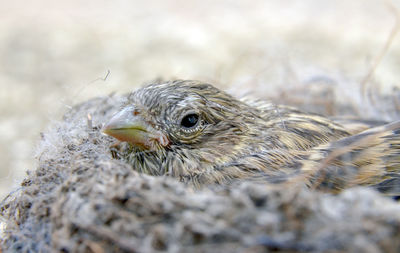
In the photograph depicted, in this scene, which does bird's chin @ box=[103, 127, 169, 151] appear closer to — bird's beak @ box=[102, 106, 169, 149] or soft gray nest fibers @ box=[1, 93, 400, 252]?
bird's beak @ box=[102, 106, 169, 149]

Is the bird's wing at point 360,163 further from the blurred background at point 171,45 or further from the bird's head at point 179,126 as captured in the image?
the blurred background at point 171,45

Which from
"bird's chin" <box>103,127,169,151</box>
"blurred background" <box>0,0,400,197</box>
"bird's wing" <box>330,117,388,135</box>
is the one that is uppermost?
"blurred background" <box>0,0,400,197</box>

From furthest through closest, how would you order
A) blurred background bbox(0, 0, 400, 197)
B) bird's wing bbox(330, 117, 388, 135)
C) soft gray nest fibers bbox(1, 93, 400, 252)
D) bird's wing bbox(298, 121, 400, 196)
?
blurred background bbox(0, 0, 400, 197)
bird's wing bbox(330, 117, 388, 135)
bird's wing bbox(298, 121, 400, 196)
soft gray nest fibers bbox(1, 93, 400, 252)

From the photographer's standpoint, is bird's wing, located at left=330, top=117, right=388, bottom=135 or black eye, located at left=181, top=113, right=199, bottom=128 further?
bird's wing, located at left=330, top=117, right=388, bottom=135

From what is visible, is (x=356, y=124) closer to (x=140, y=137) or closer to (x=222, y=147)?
(x=222, y=147)

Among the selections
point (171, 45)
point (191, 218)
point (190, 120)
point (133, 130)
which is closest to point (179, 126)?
point (190, 120)

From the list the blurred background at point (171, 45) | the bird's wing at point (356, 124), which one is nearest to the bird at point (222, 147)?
the bird's wing at point (356, 124)

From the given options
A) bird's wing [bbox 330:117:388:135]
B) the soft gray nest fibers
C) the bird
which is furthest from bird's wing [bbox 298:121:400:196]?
the soft gray nest fibers
